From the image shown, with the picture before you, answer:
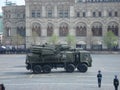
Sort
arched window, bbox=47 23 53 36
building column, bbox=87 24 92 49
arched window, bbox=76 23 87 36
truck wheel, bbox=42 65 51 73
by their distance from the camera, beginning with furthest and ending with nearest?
arched window, bbox=47 23 53 36 → arched window, bbox=76 23 87 36 → building column, bbox=87 24 92 49 → truck wheel, bbox=42 65 51 73

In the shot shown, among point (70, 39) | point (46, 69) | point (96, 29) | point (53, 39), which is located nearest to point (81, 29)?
point (96, 29)

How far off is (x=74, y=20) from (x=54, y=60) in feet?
233

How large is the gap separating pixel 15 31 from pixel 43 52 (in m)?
76.4

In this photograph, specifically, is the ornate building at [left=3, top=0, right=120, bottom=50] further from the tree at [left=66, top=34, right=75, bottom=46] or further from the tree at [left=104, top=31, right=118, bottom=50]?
the tree at [left=66, top=34, right=75, bottom=46]

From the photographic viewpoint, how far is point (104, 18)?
399 feet

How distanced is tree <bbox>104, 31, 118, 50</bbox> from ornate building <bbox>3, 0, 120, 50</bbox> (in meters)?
3.20

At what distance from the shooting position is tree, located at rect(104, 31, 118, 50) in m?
115

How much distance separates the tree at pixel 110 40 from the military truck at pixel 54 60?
62.4 metres

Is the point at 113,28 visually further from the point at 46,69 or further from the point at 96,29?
the point at 46,69

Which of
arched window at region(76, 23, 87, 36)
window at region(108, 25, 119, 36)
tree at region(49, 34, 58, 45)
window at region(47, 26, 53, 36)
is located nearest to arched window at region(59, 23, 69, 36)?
window at region(47, 26, 53, 36)

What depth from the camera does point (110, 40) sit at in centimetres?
11462

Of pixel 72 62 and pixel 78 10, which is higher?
pixel 78 10

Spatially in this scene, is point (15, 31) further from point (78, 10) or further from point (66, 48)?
point (66, 48)

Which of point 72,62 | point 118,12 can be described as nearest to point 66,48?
point 72,62
